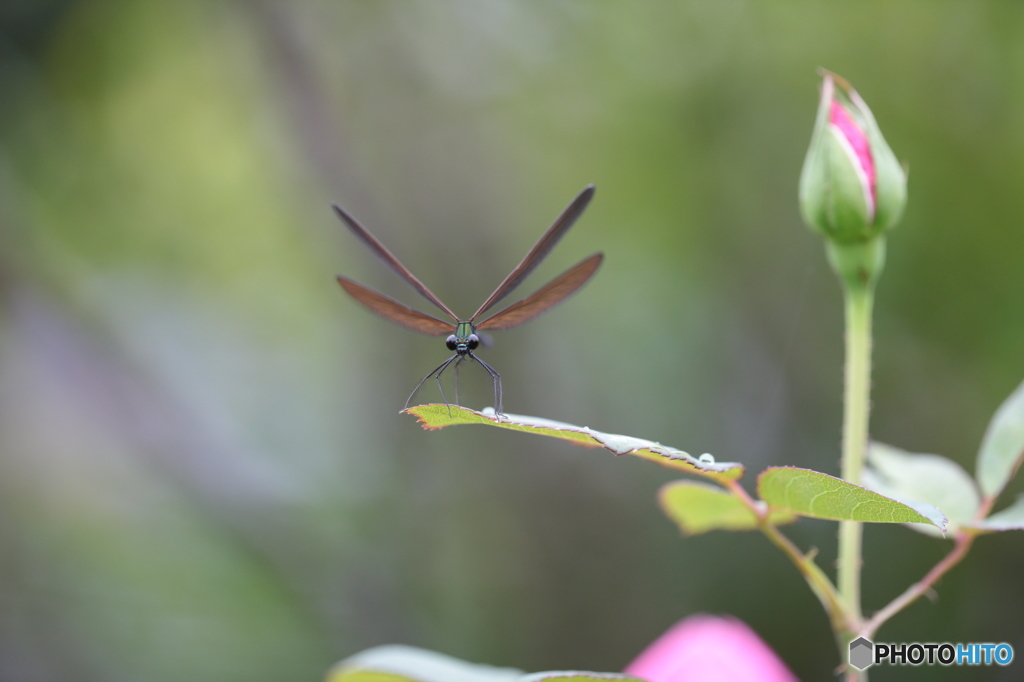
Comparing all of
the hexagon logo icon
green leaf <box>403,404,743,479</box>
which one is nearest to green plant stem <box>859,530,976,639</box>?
the hexagon logo icon

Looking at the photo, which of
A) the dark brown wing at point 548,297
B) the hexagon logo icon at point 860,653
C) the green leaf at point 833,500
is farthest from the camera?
the dark brown wing at point 548,297

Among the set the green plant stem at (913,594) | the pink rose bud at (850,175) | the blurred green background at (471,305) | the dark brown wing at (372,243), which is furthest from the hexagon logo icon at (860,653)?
the blurred green background at (471,305)

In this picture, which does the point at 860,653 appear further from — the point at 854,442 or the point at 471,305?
the point at 471,305

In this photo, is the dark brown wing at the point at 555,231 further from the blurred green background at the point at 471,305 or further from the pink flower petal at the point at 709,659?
the blurred green background at the point at 471,305

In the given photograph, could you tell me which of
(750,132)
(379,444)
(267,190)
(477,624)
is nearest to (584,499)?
(477,624)

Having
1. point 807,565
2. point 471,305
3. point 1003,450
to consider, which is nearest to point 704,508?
point 807,565

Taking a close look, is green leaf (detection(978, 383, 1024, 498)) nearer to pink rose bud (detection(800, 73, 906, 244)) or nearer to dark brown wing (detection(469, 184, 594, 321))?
pink rose bud (detection(800, 73, 906, 244))
